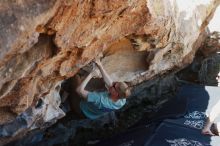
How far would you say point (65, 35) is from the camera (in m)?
3.05

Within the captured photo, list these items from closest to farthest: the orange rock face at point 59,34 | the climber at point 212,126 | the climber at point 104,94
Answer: the orange rock face at point 59,34, the climber at point 104,94, the climber at point 212,126

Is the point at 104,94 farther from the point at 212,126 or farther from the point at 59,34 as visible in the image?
the point at 59,34

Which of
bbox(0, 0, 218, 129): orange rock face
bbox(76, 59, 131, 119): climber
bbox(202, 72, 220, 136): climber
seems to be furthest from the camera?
bbox(202, 72, 220, 136): climber

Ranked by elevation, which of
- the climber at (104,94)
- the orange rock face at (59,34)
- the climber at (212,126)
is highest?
the orange rock face at (59,34)

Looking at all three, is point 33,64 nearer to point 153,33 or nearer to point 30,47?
point 30,47

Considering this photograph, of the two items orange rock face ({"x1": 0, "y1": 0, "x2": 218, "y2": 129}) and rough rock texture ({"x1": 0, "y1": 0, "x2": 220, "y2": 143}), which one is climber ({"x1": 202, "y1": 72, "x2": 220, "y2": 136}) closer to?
rough rock texture ({"x1": 0, "y1": 0, "x2": 220, "y2": 143})

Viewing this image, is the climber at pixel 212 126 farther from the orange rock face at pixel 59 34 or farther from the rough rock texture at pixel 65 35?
the orange rock face at pixel 59 34

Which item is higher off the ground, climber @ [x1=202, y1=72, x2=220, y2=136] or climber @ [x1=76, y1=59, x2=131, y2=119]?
climber @ [x1=76, y1=59, x2=131, y2=119]

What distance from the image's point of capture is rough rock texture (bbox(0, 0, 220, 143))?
8.43 feet

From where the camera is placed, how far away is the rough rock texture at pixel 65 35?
2.57 meters

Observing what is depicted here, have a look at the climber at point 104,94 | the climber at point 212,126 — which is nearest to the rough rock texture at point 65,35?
the climber at point 104,94

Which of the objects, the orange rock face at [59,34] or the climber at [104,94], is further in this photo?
the climber at [104,94]

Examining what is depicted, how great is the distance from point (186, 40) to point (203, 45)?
7.67ft

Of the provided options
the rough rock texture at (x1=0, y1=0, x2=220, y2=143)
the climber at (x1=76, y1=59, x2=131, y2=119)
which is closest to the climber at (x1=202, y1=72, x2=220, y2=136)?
the rough rock texture at (x1=0, y1=0, x2=220, y2=143)
